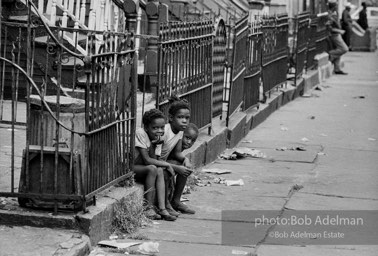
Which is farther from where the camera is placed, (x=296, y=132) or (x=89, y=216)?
(x=296, y=132)

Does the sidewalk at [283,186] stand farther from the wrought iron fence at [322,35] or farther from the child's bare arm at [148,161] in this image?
the wrought iron fence at [322,35]

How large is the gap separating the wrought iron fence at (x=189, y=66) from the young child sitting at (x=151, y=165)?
888 millimetres

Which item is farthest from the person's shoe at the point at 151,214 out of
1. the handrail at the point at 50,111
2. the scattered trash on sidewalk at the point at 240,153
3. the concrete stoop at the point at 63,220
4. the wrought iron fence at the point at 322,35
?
the wrought iron fence at the point at 322,35

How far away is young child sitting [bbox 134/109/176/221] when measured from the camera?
8.19 meters

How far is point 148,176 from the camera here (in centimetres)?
823

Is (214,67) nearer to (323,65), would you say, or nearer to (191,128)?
(191,128)

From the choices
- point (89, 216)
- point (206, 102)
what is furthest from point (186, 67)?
point (89, 216)

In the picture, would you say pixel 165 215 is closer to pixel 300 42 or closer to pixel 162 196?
pixel 162 196

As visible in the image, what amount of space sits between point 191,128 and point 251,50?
Answer: 563 cm

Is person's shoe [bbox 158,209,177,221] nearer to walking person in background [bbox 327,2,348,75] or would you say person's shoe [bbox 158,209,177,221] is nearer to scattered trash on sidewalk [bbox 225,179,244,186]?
scattered trash on sidewalk [bbox 225,179,244,186]

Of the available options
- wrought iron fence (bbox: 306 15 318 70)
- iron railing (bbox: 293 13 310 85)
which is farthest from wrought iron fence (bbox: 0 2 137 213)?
wrought iron fence (bbox: 306 15 318 70)

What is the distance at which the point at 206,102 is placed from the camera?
11305 millimetres

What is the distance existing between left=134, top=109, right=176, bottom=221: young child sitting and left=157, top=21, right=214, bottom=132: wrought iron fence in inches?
35.0

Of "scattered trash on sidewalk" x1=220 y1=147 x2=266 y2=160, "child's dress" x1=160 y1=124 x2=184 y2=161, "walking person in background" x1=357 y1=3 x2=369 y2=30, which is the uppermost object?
"walking person in background" x1=357 y1=3 x2=369 y2=30
